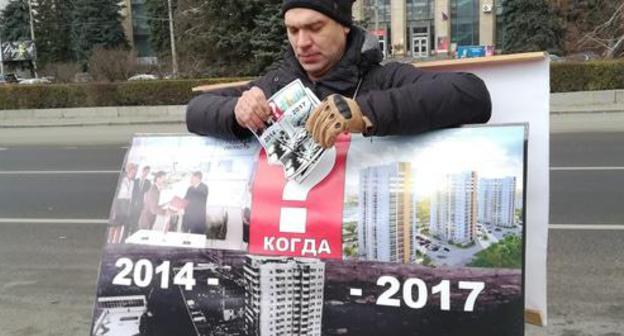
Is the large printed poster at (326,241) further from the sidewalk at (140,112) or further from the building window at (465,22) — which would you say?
the building window at (465,22)

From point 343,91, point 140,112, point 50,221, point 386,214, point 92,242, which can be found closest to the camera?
point 386,214

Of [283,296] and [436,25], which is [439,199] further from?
[436,25]

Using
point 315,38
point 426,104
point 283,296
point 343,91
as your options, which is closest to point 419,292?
point 283,296

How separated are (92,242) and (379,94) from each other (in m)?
4.97

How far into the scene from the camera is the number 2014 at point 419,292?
1750 millimetres

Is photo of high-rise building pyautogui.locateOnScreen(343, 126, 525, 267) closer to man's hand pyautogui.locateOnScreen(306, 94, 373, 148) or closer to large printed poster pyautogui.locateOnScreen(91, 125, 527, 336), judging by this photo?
large printed poster pyautogui.locateOnScreen(91, 125, 527, 336)

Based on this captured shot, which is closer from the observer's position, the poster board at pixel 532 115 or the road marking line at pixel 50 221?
the poster board at pixel 532 115

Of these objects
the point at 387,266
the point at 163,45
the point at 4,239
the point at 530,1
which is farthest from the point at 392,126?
the point at 163,45

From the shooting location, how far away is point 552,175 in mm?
8531

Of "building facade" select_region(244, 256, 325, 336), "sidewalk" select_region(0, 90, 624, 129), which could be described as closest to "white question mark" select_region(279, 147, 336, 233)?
"building facade" select_region(244, 256, 325, 336)

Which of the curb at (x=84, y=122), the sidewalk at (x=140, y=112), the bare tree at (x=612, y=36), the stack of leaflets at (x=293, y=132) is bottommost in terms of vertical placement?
the curb at (x=84, y=122)

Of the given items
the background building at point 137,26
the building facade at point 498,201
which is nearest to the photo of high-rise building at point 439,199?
the building facade at point 498,201

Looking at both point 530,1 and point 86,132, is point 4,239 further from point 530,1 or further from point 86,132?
point 530,1

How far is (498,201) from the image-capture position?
176 cm
